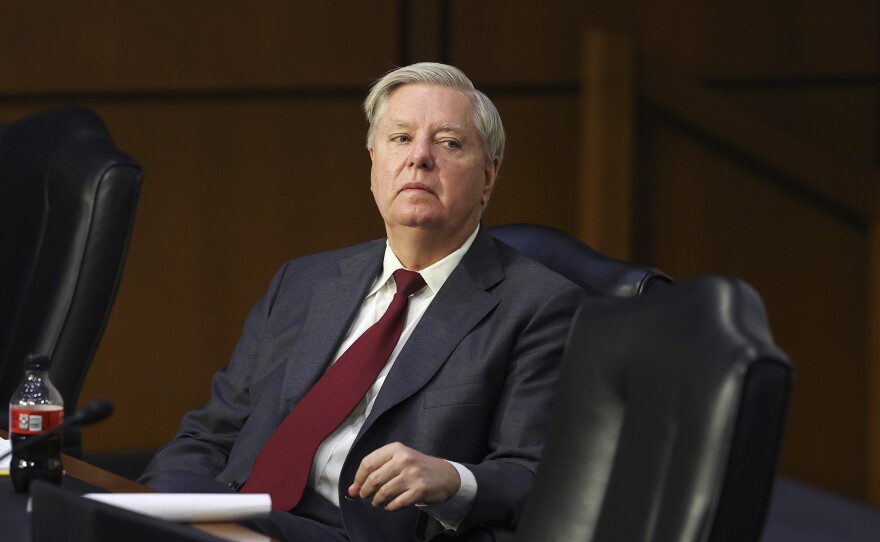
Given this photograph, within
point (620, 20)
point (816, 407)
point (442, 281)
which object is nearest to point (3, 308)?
point (442, 281)

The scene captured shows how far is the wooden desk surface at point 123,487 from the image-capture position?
1266 millimetres

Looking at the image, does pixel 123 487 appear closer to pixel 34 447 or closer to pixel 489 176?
pixel 34 447

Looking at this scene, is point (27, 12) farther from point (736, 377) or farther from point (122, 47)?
point (736, 377)

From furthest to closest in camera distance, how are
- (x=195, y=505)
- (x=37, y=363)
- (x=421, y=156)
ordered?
(x=421, y=156)
(x=37, y=363)
(x=195, y=505)

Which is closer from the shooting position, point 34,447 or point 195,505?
point 195,505

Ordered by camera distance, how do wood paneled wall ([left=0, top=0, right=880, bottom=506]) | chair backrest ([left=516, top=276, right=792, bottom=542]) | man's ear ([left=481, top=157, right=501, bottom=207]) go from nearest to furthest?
chair backrest ([left=516, top=276, right=792, bottom=542]) < man's ear ([left=481, top=157, right=501, bottom=207]) < wood paneled wall ([left=0, top=0, right=880, bottom=506])

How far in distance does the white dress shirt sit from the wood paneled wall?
2037 millimetres

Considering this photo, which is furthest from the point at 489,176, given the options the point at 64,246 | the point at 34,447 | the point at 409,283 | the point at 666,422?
the point at 666,422

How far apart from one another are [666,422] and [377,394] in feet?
2.97

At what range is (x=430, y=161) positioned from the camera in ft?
6.58

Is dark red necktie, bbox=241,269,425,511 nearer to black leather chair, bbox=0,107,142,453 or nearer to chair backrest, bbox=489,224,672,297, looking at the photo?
chair backrest, bbox=489,224,672,297

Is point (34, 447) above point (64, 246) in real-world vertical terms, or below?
below

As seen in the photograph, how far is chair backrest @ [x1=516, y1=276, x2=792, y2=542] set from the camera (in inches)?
37.9

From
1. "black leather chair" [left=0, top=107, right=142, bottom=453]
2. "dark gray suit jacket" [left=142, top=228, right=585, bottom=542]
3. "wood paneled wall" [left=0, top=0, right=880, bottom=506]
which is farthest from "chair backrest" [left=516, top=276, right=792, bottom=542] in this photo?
"wood paneled wall" [left=0, top=0, right=880, bottom=506]
